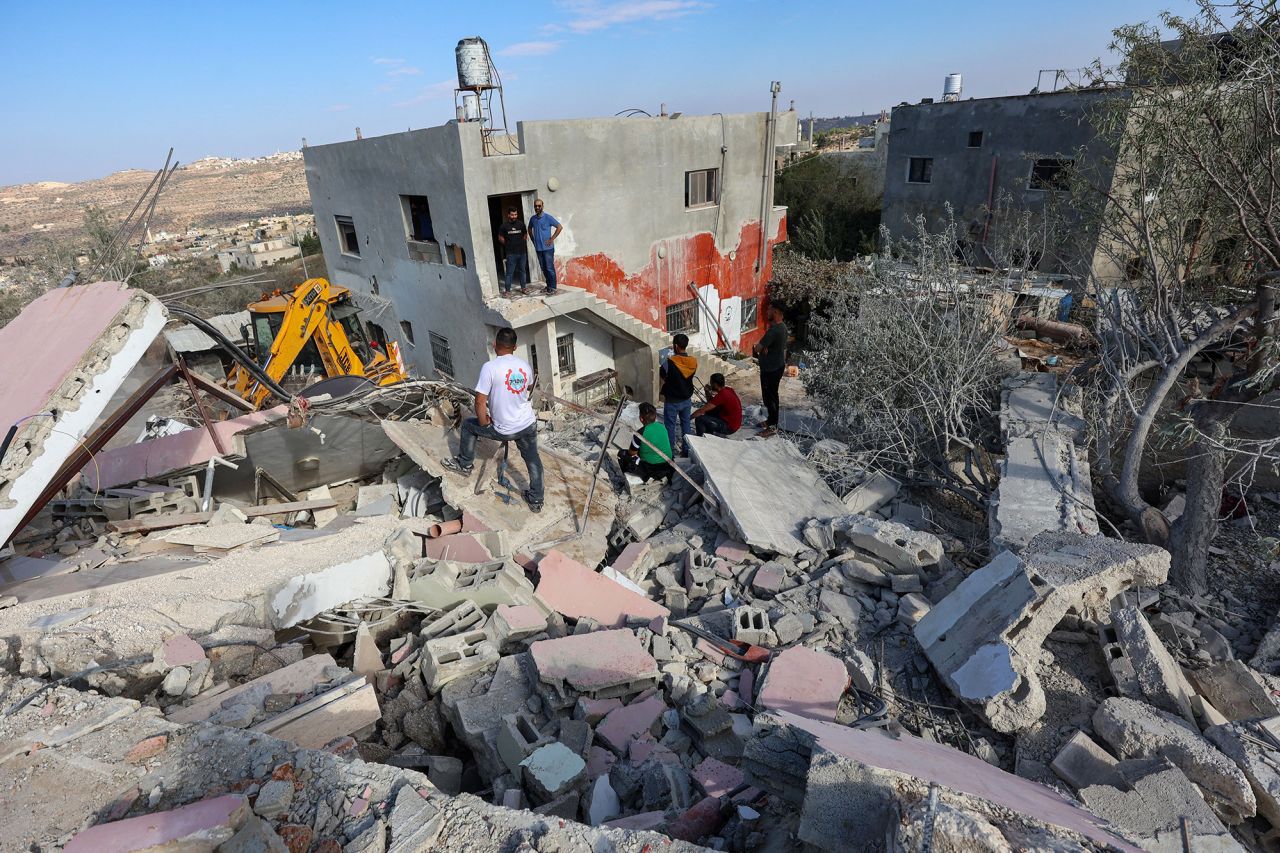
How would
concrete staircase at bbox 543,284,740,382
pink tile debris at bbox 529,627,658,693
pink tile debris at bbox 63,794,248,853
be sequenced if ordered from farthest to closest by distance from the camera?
concrete staircase at bbox 543,284,740,382, pink tile debris at bbox 529,627,658,693, pink tile debris at bbox 63,794,248,853

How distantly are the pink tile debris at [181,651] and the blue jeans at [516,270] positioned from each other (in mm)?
9240

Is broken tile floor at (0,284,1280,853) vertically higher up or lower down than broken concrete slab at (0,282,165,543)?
lower down

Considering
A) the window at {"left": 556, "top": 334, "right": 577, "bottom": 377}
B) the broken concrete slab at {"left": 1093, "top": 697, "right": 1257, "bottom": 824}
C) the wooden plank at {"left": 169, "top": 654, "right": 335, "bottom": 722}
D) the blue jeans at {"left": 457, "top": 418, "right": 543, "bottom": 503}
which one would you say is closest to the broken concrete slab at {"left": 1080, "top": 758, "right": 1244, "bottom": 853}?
the broken concrete slab at {"left": 1093, "top": 697, "right": 1257, "bottom": 824}

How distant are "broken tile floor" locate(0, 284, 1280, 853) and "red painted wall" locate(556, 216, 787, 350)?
8.17m

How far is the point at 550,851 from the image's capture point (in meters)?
2.17

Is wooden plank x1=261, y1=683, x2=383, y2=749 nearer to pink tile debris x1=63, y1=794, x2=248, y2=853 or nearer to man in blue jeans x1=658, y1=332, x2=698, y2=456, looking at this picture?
pink tile debris x1=63, y1=794, x2=248, y2=853

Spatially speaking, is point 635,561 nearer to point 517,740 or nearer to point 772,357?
point 517,740

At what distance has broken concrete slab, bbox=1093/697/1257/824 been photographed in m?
3.05

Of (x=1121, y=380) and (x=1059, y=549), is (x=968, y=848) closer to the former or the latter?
(x=1059, y=549)

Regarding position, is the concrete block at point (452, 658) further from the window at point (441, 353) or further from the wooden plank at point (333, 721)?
the window at point (441, 353)

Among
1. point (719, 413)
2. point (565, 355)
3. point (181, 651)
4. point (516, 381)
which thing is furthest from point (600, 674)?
point (565, 355)

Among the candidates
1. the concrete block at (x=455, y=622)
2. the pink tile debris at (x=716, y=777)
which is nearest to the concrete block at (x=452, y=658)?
the concrete block at (x=455, y=622)

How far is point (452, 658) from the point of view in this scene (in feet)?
13.3

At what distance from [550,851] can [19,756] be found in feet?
7.24
